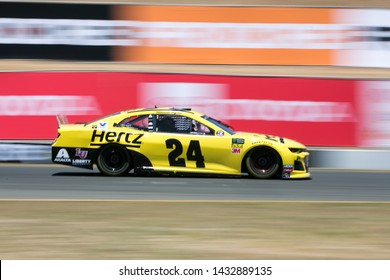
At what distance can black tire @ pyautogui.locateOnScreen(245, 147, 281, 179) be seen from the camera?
45.0 feet

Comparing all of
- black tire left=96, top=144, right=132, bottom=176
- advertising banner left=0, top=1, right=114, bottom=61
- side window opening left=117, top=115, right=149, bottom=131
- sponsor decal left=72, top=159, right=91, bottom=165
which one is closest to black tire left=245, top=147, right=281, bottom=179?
side window opening left=117, top=115, right=149, bottom=131

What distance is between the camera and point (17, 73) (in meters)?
16.4

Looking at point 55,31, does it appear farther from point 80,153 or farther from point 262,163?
point 262,163

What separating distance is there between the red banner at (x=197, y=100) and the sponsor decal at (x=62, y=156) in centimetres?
269

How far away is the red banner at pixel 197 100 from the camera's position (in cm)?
1614

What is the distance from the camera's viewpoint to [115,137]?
45.2 ft

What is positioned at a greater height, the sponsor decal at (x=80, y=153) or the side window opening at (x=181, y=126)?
the side window opening at (x=181, y=126)

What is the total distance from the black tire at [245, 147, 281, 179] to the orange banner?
603 centimetres

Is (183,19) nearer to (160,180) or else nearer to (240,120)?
(240,120)

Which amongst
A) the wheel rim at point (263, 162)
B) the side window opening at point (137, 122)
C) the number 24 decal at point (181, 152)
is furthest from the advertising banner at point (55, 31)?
the wheel rim at point (263, 162)

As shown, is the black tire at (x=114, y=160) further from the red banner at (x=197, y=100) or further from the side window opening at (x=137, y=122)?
the red banner at (x=197, y=100)

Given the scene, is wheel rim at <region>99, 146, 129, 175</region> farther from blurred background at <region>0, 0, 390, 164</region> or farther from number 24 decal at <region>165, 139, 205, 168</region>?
blurred background at <region>0, 0, 390, 164</region>

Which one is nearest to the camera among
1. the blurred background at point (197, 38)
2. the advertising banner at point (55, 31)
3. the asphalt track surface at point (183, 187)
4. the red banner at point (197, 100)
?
the asphalt track surface at point (183, 187)

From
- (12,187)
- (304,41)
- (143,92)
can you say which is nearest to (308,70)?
(304,41)
